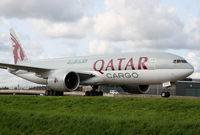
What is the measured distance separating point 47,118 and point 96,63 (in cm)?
1399

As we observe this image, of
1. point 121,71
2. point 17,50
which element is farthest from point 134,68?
point 17,50

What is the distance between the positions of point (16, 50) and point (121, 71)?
18.7 m

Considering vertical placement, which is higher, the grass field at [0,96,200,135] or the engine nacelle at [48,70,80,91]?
the engine nacelle at [48,70,80,91]

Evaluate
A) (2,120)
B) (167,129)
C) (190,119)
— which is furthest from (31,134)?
(190,119)

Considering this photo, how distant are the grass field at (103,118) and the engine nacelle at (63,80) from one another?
6.49 meters

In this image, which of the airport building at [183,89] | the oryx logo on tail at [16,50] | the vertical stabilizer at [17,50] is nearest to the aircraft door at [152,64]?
the vertical stabilizer at [17,50]

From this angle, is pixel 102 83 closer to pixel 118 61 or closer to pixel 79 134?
pixel 118 61

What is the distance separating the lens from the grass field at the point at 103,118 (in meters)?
11.2

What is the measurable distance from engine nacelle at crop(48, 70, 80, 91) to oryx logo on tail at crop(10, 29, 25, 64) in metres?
13.8

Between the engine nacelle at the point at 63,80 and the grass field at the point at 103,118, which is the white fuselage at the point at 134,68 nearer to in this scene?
the engine nacelle at the point at 63,80

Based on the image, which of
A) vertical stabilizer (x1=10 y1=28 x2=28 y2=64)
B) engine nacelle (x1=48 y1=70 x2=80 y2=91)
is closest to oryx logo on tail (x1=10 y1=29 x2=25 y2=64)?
vertical stabilizer (x1=10 y1=28 x2=28 y2=64)

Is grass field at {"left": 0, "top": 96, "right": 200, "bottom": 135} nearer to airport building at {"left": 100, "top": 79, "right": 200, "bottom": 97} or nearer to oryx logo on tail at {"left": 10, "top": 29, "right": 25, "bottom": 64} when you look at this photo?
oryx logo on tail at {"left": 10, "top": 29, "right": 25, "bottom": 64}

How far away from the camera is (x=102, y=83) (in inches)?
1030

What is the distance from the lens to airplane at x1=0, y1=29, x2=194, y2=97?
22.1 m
